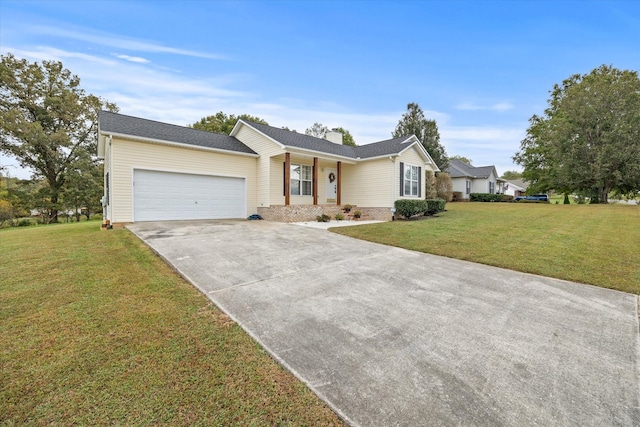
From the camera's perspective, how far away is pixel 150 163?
1077 centimetres

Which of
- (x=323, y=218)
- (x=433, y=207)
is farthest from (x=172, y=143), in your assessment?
(x=433, y=207)

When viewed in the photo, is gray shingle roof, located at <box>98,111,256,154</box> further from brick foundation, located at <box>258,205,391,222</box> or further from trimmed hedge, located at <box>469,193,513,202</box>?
trimmed hedge, located at <box>469,193,513,202</box>

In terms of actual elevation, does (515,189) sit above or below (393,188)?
above

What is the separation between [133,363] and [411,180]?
14925mm

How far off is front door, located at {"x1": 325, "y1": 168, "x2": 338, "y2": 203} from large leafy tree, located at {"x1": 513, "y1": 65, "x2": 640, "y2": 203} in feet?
71.1

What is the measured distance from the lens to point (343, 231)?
9.73 m

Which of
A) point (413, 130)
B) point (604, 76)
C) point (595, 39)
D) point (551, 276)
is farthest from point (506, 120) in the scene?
point (551, 276)

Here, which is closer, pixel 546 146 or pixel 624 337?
pixel 624 337

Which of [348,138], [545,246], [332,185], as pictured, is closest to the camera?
[545,246]

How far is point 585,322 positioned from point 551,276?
2.01 m

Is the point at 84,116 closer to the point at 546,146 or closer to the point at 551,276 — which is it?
the point at 551,276

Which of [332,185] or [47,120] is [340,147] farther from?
[47,120]

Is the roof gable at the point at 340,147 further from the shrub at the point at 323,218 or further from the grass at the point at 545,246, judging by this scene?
the grass at the point at 545,246

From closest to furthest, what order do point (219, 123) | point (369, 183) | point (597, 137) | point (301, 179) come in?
point (301, 179) → point (369, 183) → point (597, 137) → point (219, 123)
